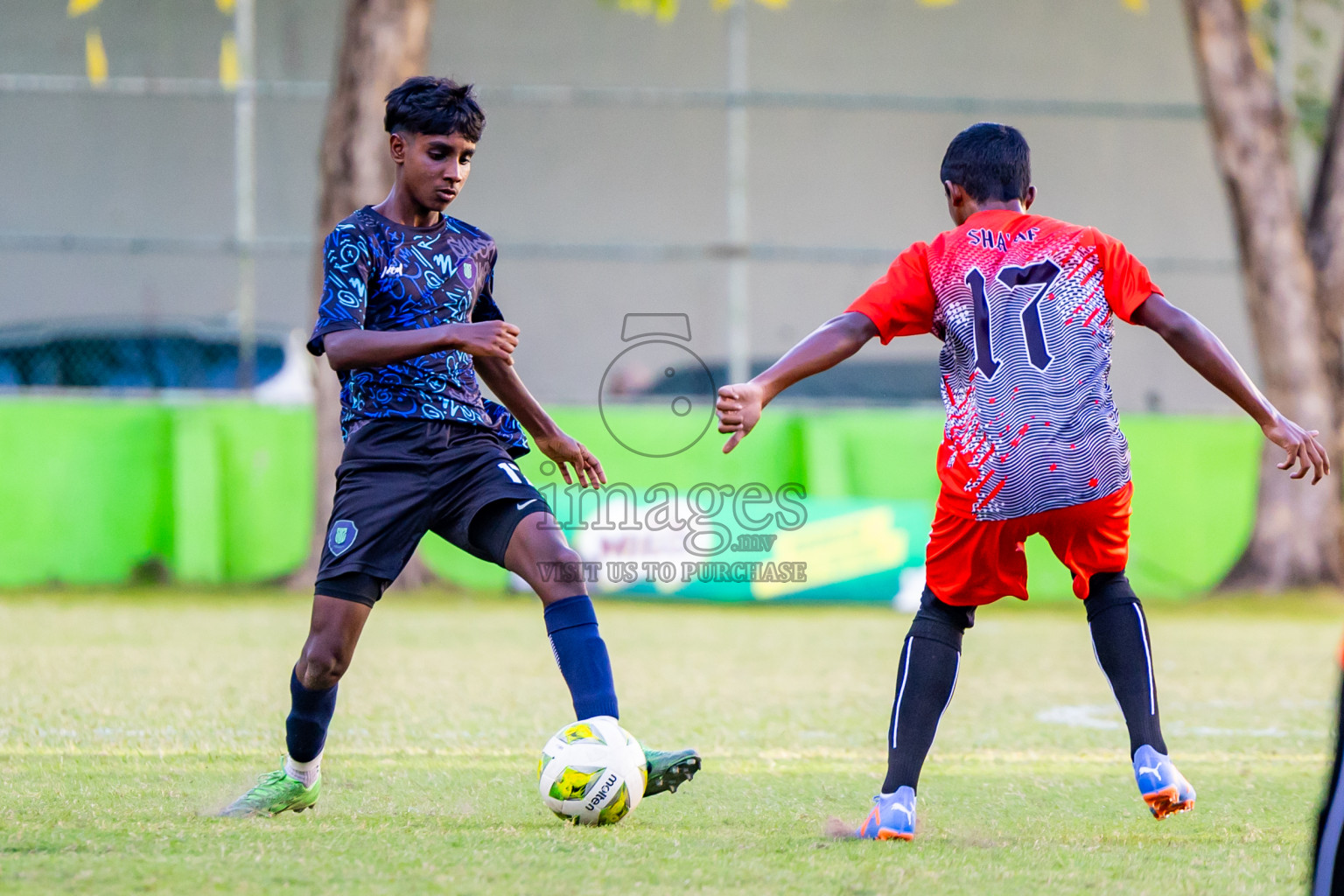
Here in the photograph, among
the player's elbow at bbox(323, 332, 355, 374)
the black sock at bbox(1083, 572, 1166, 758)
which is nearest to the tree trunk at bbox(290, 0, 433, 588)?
the player's elbow at bbox(323, 332, 355, 374)

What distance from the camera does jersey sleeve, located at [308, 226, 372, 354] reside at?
12.9 ft

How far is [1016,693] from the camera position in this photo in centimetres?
686

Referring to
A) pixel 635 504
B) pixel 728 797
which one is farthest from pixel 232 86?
pixel 728 797

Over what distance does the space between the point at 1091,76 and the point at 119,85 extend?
11.4m

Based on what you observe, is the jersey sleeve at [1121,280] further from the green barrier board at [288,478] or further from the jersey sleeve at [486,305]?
the green barrier board at [288,478]

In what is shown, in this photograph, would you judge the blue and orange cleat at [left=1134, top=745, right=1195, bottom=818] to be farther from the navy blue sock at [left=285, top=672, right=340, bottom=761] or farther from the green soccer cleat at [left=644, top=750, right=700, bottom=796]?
the navy blue sock at [left=285, top=672, right=340, bottom=761]

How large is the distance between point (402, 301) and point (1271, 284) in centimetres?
927

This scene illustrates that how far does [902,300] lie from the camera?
3.89 metres

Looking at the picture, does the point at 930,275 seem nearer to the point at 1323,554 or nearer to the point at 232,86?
the point at 1323,554

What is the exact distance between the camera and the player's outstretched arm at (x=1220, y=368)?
3.83 m

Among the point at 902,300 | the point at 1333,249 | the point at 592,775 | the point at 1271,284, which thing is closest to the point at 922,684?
the point at 592,775

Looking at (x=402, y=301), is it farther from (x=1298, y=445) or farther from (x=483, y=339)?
(x=1298, y=445)

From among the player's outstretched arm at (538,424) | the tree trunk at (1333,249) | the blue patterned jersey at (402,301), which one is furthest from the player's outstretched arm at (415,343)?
the tree trunk at (1333,249)

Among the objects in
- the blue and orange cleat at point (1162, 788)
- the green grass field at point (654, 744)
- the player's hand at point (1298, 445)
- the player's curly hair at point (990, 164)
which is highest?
the player's curly hair at point (990, 164)
